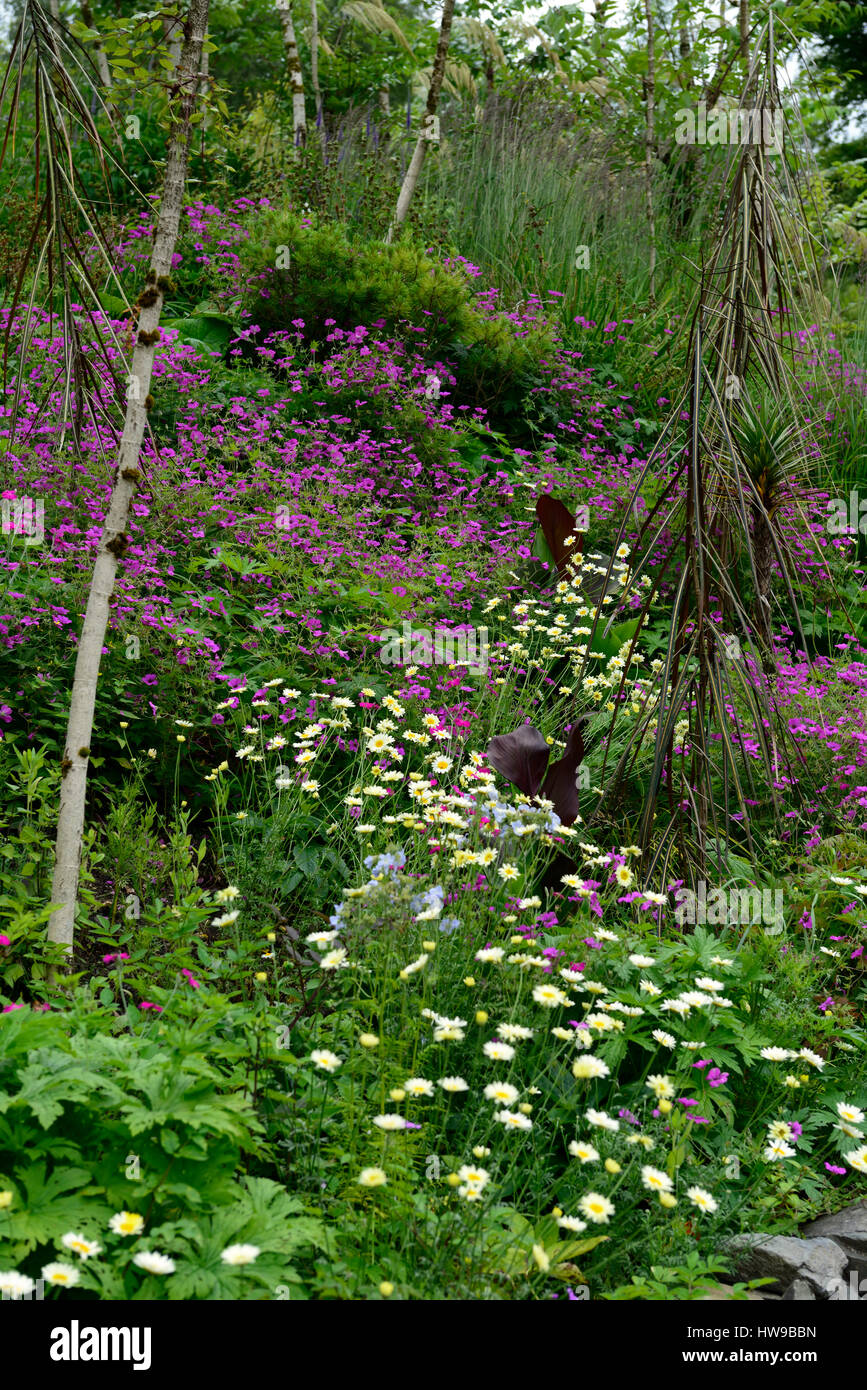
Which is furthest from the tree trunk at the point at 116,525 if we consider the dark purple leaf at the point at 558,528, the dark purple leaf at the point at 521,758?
the dark purple leaf at the point at 558,528

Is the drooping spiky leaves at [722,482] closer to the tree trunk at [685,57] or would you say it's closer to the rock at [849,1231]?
the rock at [849,1231]

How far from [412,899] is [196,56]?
7.04 feet

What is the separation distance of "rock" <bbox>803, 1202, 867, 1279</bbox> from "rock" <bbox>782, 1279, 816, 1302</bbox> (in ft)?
0.68

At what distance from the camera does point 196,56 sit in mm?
2557

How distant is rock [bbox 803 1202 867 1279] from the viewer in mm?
2328

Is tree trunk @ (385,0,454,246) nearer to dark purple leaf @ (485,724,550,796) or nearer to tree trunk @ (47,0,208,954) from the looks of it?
tree trunk @ (47,0,208,954)

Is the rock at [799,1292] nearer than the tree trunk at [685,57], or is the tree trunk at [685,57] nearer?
the rock at [799,1292]

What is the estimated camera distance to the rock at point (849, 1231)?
2328mm

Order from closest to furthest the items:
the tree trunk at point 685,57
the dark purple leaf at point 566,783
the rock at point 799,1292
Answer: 1. the rock at point 799,1292
2. the dark purple leaf at point 566,783
3. the tree trunk at point 685,57

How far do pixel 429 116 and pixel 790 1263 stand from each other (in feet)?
23.6

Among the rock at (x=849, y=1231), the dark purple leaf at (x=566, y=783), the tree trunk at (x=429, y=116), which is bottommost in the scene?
the rock at (x=849, y=1231)

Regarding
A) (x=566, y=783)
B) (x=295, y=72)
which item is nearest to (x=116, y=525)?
(x=566, y=783)

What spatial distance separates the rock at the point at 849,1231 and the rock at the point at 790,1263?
0.07 metres
